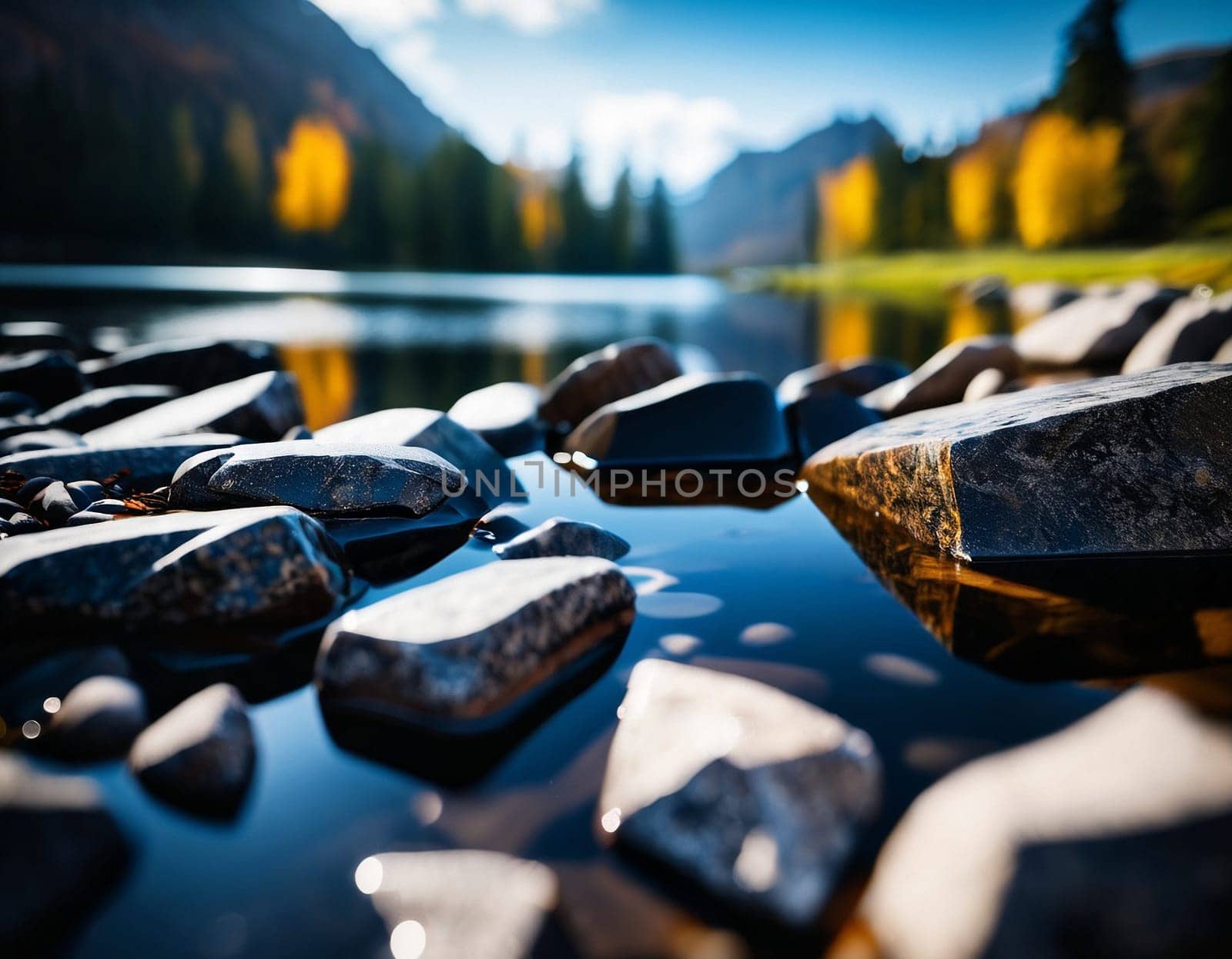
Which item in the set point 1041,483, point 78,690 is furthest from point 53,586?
point 1041,483

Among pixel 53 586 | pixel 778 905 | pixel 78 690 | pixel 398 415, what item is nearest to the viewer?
pixel 778 905

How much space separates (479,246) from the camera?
59.2 metres

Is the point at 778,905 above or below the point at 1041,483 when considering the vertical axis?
below

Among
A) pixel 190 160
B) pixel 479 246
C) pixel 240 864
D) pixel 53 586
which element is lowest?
pixel 240 864

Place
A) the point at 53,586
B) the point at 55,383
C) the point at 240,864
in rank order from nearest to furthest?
the point at 240,864, the point at 53,586, the point at 55,383

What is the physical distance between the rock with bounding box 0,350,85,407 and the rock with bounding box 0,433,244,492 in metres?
2.93

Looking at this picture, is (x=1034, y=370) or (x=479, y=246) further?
(x=479, y=246)

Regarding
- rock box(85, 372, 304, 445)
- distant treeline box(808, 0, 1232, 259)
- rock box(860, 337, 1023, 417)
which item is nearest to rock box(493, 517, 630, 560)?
rock box(85, 372, 304, 445)

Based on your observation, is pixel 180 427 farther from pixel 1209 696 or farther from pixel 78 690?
pixel 1209 696

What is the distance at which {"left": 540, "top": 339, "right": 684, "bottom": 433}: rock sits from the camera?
19.8 feet

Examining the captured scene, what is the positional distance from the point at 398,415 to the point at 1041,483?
3.22 metres

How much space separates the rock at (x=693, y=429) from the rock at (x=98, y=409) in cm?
325

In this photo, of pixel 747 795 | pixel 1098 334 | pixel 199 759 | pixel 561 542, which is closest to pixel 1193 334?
pixel 1098 334

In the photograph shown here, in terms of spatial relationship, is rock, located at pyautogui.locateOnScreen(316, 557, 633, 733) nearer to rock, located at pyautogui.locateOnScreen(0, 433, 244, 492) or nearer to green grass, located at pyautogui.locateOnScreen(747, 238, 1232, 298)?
rock, located at pyautogui.locateOnScreen(0, 433, 244, 492)
